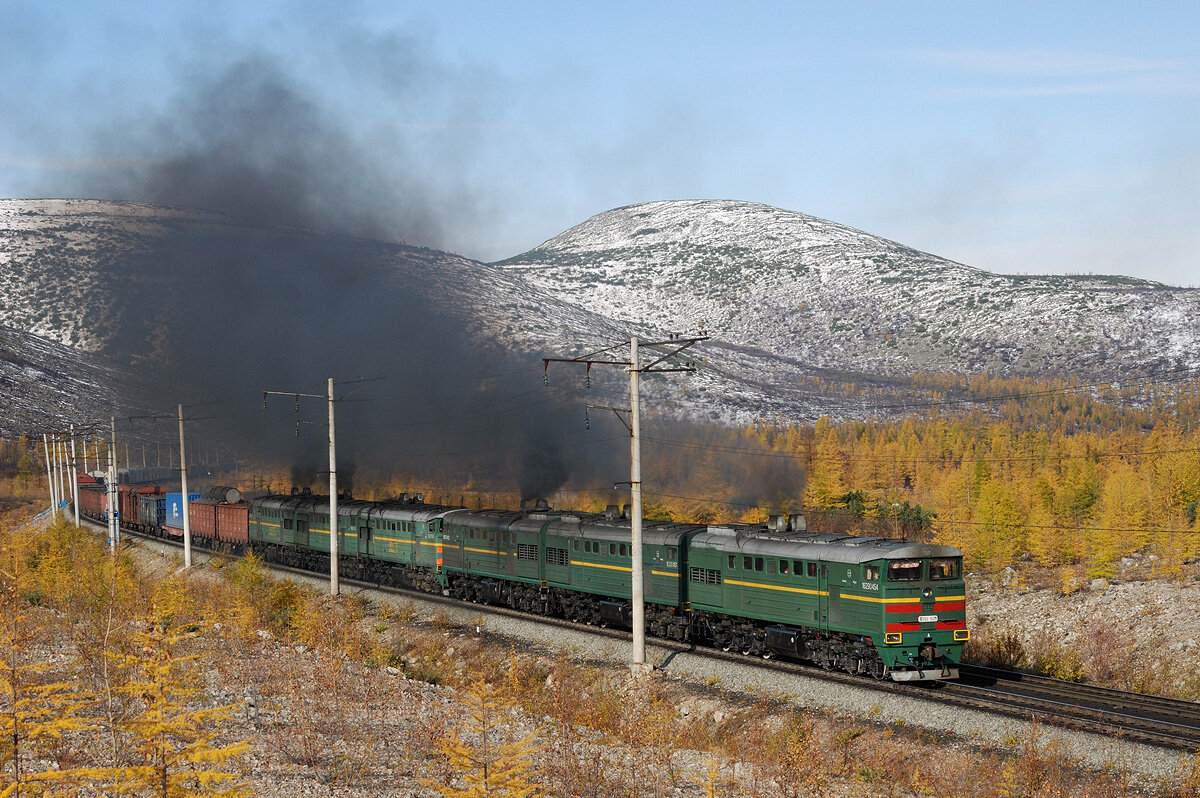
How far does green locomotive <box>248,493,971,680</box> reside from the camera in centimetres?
2698

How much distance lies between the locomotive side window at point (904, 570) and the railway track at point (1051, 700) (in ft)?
9.00

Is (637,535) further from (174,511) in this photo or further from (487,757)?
(174,511)

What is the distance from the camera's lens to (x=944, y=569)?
27516 millimetres

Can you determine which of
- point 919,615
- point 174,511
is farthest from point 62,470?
point 919,615

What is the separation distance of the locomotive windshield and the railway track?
Result: 2.82 metres

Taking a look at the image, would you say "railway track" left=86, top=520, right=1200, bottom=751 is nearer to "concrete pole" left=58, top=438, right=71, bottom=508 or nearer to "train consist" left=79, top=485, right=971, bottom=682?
"train consist" left=79, top=485, right=971, bottom=682

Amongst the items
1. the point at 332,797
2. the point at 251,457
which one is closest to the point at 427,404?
the point at 251,457

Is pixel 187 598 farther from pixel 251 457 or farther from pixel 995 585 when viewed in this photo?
pixel 251 457

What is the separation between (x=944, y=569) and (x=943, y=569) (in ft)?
0.16

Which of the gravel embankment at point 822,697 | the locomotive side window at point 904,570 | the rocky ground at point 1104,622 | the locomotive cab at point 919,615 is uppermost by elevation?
the locomotive side window at point 904,570

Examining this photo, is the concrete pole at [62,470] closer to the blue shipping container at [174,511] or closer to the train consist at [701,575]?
the blue shipping container at [174,511]

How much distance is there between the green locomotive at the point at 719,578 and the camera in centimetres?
2698

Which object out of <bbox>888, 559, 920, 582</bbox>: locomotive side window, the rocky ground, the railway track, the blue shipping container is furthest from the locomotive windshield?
the blue shipping container

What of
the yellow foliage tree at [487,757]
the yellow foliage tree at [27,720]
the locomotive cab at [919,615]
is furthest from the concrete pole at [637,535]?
the yellow foliage tree at [27,720]
